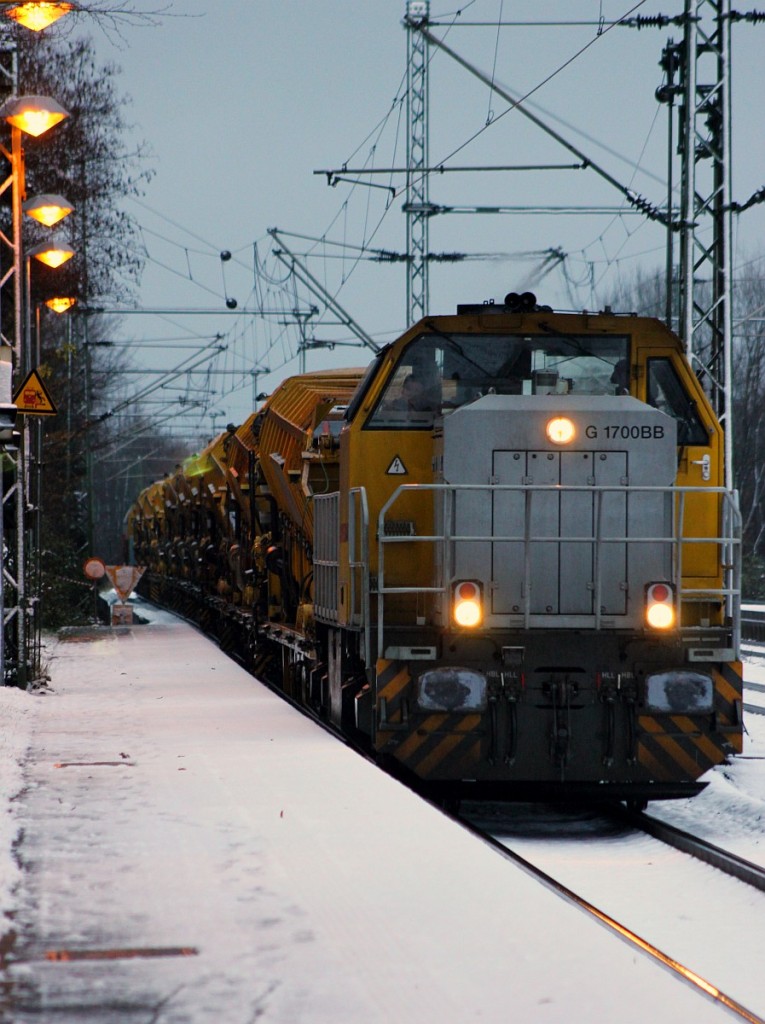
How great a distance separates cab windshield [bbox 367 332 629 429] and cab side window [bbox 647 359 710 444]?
0.72 feet

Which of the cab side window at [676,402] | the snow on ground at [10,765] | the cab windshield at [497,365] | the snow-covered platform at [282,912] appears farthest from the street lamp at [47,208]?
the cab side window at [676,402]

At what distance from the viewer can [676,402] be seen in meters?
10.9

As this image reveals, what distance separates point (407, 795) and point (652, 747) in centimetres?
203

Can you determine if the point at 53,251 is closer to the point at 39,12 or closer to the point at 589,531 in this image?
the point at 39,12

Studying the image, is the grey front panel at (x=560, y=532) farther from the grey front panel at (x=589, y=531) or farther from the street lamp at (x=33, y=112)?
the street lamp at (x=33, y=112)

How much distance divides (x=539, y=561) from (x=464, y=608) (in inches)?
29.9

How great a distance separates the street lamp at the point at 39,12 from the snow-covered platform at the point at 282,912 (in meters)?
6.14

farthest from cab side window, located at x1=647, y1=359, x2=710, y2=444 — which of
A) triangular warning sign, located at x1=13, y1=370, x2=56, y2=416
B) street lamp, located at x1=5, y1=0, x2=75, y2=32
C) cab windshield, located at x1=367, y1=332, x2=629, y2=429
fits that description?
triangular warning sign, located at x1=13, y1=370, x2=56, y2=416

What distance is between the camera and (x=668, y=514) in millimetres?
10406

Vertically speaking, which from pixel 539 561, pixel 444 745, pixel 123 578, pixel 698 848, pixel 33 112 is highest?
pixel 33 112

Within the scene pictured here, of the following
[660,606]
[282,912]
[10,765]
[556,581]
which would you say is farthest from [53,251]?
[282,912]

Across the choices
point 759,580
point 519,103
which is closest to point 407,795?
point 519,103

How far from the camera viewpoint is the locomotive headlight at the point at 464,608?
10.0m

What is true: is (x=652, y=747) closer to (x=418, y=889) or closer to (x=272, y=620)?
(x=418, y=889)
